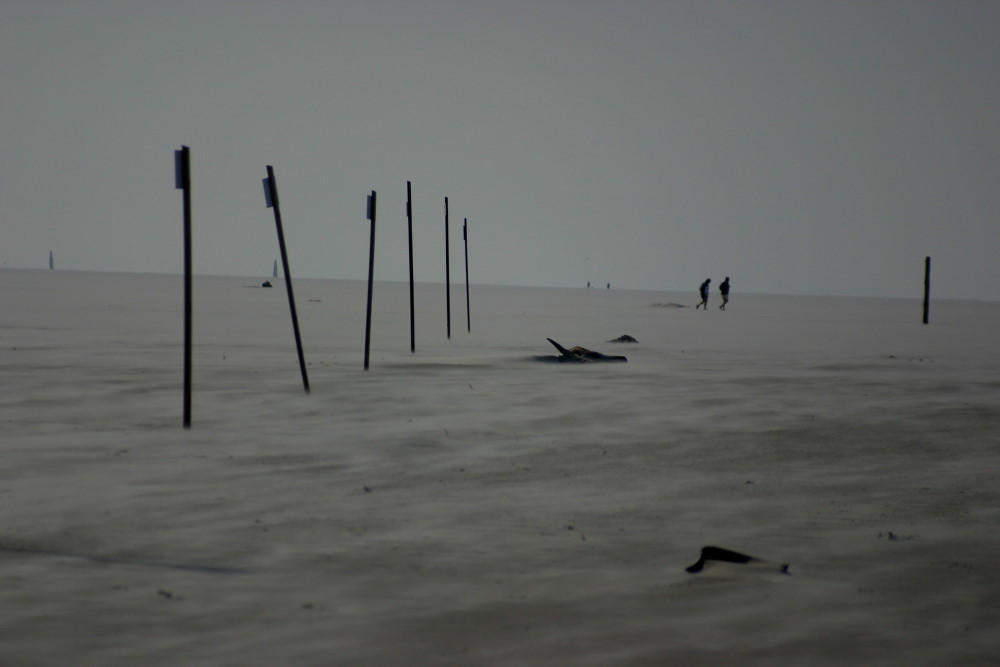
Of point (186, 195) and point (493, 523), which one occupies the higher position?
point (186, 195)

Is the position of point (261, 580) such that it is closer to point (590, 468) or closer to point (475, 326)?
point (590, 468)

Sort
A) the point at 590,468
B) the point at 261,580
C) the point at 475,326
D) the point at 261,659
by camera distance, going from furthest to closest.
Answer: the point at 475,326
the point at 590,468
the point at 261,580
the point at 261,659

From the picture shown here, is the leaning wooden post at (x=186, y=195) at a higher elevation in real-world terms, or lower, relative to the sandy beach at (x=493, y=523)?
higher

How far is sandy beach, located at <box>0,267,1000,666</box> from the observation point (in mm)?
4133

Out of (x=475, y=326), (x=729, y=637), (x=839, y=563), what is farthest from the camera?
(x=475, y=326)

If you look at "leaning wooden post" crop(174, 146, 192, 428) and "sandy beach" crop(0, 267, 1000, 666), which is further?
"leaning wooden post" crop(174, 146, 192, 428)

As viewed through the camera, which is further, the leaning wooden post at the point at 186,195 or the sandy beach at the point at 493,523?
the leaning wooden post at the point at 186,195

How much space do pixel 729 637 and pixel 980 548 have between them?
7.05 feet

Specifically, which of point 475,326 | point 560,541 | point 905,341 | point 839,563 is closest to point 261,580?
point 560,541

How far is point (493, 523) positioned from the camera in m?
6.07

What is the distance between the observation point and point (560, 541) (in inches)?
223

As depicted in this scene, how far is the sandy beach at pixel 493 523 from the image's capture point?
4.13 meters

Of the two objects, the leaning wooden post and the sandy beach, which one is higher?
the leaning wooden post

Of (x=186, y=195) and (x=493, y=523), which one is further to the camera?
(x=186, y=195)
